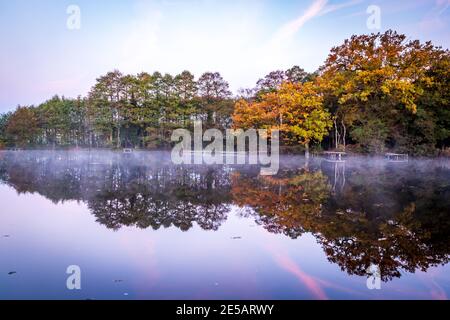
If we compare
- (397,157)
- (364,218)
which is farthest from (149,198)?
(397,157)

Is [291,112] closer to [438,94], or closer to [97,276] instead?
[438,94]

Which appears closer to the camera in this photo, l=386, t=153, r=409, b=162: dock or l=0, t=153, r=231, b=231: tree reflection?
l=0, t=153, r=231, b=231: tree reflection

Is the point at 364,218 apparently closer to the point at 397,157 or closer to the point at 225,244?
the point at 225,244

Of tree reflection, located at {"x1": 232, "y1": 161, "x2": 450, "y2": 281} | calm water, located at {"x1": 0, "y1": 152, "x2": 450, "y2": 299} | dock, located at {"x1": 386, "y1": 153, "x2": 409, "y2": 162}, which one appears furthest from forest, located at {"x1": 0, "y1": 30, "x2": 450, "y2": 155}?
calm water, located at {"x1": 0, "y1": 152, "x2": 450, "y2": 299}

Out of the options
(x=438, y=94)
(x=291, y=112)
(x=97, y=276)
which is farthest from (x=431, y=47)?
(x=97, y=276)

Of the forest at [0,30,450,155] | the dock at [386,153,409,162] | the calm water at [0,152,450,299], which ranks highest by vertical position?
the forest at [0,30,450,155]

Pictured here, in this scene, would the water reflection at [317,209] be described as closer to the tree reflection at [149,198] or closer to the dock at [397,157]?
the tree reflection at [149,198]

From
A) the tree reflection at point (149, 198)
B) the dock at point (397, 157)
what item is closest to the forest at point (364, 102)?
the dock at point (397, 157)

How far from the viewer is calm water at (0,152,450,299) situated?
11.4 ft

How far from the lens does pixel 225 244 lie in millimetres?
5020

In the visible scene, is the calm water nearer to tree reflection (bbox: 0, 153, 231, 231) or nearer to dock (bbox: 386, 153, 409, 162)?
tree reflection (bbox: 0, 153, 231, 231)

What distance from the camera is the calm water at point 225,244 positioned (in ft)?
11.4

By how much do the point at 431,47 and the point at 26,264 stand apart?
29.0 metres

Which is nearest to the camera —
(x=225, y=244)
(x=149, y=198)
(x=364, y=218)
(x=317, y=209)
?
(x=225, y=244)
